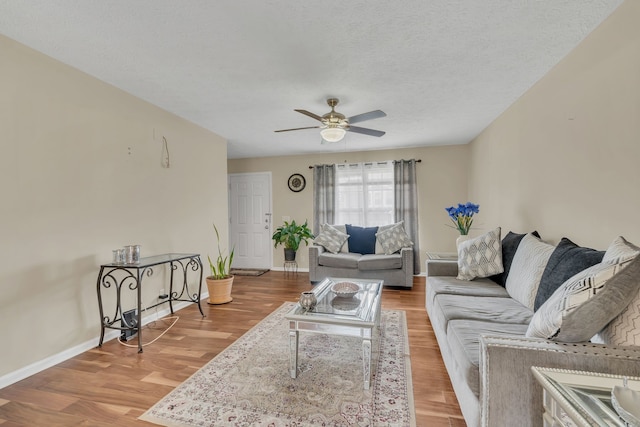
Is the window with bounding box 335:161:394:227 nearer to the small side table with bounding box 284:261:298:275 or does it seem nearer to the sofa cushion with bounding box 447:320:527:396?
the small side table with bounding box 284:261:298:275

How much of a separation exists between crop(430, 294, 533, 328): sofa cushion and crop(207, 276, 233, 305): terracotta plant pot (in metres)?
2.54

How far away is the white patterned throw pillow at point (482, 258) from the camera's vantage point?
2688mm

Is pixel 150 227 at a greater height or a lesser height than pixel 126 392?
greater

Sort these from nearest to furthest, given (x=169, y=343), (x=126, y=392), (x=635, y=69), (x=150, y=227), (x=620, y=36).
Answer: (x=635, y=69)
(x=620, y=36)
(x=126, y=392)
(x=169, y=343)
(x=150, y=227)

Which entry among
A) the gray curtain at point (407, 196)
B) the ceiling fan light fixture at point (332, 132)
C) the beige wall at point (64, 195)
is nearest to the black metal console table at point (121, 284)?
the beige wall at point (64, 195)

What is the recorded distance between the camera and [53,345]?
2.24m

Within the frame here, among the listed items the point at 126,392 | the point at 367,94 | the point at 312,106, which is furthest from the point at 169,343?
the point at 367,94

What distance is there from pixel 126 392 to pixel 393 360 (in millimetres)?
1869

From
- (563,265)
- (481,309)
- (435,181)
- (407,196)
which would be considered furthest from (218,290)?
(435,181)

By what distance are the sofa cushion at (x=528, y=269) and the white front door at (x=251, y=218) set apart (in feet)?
14.7

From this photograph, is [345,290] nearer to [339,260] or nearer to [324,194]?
[339,260]

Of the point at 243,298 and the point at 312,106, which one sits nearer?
the point at 312,106

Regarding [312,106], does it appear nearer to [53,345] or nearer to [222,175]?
[222,175]

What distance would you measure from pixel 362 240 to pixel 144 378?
12.0 ft
